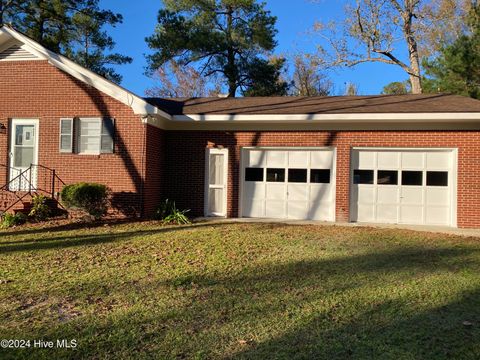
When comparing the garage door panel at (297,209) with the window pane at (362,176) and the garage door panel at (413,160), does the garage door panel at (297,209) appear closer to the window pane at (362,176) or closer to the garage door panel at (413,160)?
the window pane at (362,176)

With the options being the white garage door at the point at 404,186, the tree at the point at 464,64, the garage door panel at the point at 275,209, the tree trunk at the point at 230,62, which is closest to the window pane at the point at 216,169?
the garage door panel at the point at 275,209

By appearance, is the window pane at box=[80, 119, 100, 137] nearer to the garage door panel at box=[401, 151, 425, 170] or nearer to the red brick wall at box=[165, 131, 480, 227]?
the red brick wall at box=[165, 131, 480, 227]

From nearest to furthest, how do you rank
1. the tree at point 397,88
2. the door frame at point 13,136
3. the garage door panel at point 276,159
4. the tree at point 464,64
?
the door frame at point 13,136
the garage door panel at point 276,159
the tree at point 464,64
the tree at point 397,88

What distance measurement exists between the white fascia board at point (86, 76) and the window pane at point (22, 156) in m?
2.71

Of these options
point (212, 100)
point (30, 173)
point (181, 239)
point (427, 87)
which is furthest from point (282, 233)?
point (427, 87)

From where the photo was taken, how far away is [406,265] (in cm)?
725

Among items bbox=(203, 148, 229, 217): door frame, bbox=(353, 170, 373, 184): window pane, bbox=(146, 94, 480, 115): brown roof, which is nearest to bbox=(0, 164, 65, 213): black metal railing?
bbox=(146, 94, 480, 115): brown roof

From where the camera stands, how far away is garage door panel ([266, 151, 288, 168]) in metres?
13.2

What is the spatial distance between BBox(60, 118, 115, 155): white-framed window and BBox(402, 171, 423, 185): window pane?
8581mm

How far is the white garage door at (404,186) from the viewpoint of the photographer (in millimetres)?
12211

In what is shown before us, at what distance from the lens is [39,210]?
11.8m

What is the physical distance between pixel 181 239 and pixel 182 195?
4.37m

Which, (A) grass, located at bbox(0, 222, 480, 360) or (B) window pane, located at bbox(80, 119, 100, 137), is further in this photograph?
(B) window pane, located at bbox(80, 119, 100, 137)

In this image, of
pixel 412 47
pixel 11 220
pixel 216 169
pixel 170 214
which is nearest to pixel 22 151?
pixel 11 220
